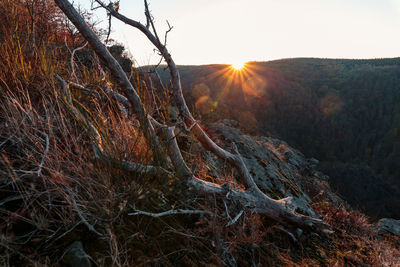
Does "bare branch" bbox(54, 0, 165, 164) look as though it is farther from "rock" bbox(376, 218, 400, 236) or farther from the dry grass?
"rock" bbox(376, 218, 400, 236)

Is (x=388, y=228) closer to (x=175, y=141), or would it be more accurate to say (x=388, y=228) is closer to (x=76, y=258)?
(x=175, y=141)

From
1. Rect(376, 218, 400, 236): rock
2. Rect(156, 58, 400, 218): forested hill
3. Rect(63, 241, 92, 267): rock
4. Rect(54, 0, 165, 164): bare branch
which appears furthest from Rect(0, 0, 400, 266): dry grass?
Rect(156, 58, 400, 218): forested hill

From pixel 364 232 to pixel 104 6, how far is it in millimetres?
4355

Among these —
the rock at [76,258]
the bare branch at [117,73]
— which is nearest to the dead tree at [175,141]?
the bare branch at [117,73]

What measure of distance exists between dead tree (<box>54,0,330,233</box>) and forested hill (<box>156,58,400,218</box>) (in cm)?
1873

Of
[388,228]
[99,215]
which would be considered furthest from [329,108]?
[99,215]

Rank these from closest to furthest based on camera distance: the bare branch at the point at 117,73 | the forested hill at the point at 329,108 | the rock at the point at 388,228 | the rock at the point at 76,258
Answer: the rock at the point at 76,258, the bare branch at the point at 117,73, the rock at the point at 388,228, the forested hill at the point at 329,108

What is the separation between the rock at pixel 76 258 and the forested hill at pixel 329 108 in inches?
791

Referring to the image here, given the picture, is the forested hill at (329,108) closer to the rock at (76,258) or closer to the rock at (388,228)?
the rock at (388,228)

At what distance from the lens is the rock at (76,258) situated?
3.69ft

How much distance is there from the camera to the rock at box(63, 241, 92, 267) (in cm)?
113

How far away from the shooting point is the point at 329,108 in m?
33.3

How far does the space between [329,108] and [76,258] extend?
131ft

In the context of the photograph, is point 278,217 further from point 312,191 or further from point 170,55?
point 312,191
